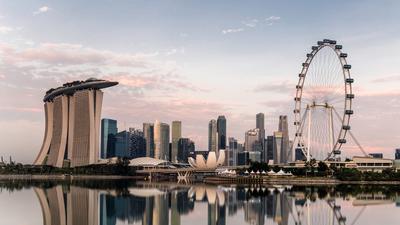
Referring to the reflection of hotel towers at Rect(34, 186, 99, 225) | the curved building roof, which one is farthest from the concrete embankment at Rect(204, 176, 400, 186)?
the reflection of hotel towers at Rect(34, 186, 99, 225)

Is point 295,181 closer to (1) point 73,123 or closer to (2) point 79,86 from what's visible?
(2) point 79,86

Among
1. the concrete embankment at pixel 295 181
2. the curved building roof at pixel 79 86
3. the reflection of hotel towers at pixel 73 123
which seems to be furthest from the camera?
the reflection of hotel towers at pixel 73 123

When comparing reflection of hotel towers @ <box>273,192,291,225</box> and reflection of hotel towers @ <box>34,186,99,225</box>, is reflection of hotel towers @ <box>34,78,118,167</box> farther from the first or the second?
reflection of hotel towers @ <box>273,192,291,225</box>

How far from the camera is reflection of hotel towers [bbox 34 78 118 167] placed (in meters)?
166

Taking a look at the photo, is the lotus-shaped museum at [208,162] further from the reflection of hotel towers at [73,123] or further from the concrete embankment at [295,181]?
the concrete embankment at [295,181]

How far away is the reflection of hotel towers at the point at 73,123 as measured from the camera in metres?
166

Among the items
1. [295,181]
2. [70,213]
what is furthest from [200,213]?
[295,181]

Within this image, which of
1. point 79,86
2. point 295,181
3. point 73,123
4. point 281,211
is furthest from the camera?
point 73,123

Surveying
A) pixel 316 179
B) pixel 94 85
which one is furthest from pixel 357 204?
pixel 94 85

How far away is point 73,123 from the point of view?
174750 millimetres

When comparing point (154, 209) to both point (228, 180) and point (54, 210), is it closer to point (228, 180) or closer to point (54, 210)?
point (54, 210)

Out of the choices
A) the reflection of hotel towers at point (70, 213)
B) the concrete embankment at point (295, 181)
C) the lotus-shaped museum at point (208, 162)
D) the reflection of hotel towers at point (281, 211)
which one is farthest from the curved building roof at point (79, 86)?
the reflection of hotel towers at point (281, 211)

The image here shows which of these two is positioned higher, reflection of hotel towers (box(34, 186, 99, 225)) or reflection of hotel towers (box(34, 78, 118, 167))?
reflection of hotel towers (box(34, 78, 118, 167))

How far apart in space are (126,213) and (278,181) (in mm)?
73513
